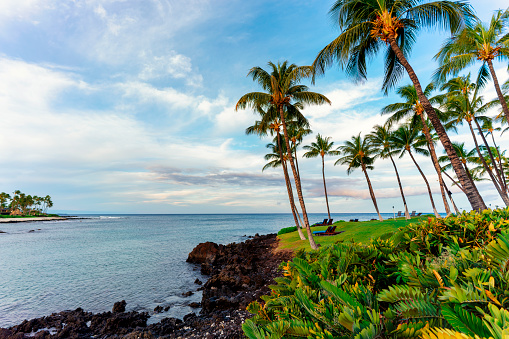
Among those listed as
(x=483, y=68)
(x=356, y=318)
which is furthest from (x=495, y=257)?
(x=483, y=68)

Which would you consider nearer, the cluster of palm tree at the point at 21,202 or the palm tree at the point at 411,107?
the palm tree at the point at 411,107

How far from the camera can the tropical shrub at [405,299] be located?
1175 mm

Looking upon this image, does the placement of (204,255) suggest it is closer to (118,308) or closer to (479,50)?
(118,308)

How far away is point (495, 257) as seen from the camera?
1.63 m

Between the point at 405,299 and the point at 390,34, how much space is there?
38.2ft

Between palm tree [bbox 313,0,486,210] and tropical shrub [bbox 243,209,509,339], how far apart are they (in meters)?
7.04

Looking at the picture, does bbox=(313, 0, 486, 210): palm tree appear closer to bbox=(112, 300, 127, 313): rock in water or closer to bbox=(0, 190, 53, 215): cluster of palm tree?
bbox=(112, 300, 127, 313): rock in water

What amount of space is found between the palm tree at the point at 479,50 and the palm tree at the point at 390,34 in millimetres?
2632

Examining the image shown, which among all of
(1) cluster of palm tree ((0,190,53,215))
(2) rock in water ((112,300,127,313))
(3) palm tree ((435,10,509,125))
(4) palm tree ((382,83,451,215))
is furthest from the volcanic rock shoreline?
(1) cluster of palm tree ((0,190,53,215))

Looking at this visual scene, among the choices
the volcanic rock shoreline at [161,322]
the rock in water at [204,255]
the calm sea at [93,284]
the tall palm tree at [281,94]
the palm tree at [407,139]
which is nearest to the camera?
the volcanic rock shoreline at [161,322]

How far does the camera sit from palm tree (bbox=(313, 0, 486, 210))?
8.45 meters

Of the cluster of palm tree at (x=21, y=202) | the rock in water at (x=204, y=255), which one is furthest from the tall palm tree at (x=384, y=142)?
the cluster of palm tree at (x=21, y=202)

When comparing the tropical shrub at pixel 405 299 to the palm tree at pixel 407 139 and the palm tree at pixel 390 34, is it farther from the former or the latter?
the palm tree at pixel 407 139

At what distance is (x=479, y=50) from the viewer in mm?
12906
